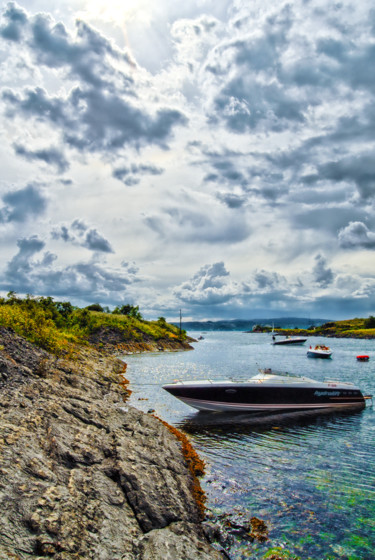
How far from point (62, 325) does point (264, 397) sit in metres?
48.6

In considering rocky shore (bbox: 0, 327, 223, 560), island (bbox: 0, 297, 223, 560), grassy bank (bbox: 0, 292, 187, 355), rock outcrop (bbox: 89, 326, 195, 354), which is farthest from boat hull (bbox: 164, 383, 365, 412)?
rock outcrop (bbox: 89, 326, 195, 354)

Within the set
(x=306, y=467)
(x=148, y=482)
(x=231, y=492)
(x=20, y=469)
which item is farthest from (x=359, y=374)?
(x=20, y=469)

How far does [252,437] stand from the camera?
19.3m

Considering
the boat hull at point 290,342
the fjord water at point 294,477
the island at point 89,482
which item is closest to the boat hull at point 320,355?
the fjord water at point 294,477

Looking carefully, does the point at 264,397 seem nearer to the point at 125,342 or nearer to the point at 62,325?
the point at 62,325

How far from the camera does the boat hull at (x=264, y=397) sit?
2450 cm

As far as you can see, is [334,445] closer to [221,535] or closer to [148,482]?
[221,535]

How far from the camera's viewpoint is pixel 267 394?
1003 inches

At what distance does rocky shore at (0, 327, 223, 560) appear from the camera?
6.88m

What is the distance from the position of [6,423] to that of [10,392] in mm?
3442

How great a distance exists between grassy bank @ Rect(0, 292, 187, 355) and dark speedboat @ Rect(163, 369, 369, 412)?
43.2ft

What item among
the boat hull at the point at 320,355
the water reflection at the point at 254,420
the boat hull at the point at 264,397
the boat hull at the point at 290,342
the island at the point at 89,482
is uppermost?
the island at the point at 89,482

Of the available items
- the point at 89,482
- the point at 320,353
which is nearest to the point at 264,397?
the point at 89,482

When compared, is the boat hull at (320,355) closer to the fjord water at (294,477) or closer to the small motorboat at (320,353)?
the small motorboat at (320,353)
